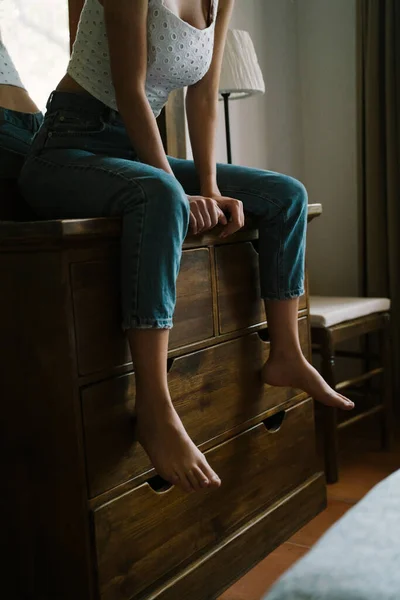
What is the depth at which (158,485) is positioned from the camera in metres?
1.49

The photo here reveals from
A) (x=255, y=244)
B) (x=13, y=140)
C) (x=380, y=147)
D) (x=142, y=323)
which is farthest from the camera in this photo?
(x=380, y=147)

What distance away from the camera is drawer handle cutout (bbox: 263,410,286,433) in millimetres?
1863

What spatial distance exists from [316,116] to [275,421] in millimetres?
1647

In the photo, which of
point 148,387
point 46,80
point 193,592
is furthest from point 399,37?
point 193,592

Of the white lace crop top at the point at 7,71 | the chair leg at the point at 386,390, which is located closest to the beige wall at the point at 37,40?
the white lace crop top at the point at 7,71

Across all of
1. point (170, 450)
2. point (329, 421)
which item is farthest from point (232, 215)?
point (329, 421)

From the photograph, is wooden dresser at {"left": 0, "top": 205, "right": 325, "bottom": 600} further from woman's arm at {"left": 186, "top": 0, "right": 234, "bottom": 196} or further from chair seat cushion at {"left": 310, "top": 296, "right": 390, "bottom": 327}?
chair seat cushion at {"left": 310, "top": 296, "right": 390, "bottom": 327}

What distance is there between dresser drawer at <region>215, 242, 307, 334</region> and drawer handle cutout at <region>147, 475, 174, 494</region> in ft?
1.20

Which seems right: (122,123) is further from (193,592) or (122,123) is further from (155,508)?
(193,592)

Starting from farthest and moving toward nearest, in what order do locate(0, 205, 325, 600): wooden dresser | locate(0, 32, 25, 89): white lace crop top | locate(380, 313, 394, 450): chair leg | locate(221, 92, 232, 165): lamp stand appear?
1. locate(380, 313, 394, 450): chair leg
2. locate(221, 92, 232, 165): lamp stand
3. locate(0, 32, 25, 89): white lace crop top
4. locate(0, 205, 325, 600): wooden dresser

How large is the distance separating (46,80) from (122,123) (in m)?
Answer: 0.54

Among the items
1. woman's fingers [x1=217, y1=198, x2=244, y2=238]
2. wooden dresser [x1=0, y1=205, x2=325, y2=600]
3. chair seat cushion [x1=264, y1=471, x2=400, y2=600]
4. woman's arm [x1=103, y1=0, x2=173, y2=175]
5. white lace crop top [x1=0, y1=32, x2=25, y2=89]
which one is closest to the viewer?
chair seat cushion [x1=264, y1=471, x2=400, y2=600]

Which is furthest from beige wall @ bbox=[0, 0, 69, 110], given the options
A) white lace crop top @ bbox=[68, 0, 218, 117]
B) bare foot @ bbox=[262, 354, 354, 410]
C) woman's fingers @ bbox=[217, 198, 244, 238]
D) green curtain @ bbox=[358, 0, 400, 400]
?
green curtain @ bbox=[358, 0, 400, 400]

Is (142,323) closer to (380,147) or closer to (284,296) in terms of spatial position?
(284,296)
